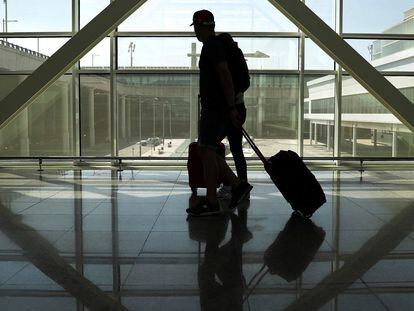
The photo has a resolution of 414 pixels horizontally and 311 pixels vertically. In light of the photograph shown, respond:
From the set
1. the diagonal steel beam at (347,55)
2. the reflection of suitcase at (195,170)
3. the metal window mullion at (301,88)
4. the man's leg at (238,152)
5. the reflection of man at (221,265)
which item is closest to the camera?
the reflection of man at (221,265)

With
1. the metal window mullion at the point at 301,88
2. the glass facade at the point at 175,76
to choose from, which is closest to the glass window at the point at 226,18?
the glass facade at the point at 175,76

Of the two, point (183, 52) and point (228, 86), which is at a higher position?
point (183, 52)

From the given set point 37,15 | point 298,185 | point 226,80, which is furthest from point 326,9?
point 298,185

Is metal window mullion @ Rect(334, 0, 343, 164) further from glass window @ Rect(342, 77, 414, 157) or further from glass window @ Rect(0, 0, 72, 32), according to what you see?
glass window @ Rect(0, 0, 72, 32)

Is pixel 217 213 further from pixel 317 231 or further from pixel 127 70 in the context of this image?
pixel 127 70

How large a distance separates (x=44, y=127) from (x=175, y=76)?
303 cm

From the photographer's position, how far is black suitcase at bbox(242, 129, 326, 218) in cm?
481

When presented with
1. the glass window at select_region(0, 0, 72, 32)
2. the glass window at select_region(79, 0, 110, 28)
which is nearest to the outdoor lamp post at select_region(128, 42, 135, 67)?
the glass window at select_region(79, 0, 110, 28)

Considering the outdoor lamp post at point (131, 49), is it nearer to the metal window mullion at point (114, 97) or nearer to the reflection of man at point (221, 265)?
the metal window mullion at point (114, 97)

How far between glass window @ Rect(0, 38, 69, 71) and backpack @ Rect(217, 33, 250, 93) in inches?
264

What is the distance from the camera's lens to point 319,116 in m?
10.9

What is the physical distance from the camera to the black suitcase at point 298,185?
481 cm

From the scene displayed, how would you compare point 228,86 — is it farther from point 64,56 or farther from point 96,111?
point 96,111

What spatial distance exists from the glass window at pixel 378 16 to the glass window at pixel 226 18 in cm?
123
